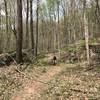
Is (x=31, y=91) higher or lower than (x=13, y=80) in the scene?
lower

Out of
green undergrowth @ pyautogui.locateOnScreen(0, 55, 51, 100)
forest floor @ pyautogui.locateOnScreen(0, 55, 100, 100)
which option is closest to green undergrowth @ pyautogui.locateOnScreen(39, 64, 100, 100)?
forest floor @ pyautogui.locateOnScreen(0, 55, 100, 100)

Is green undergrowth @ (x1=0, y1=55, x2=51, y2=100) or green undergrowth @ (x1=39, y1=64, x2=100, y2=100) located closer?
green undergrowth @ (x1=39, y1=64, x2=100, y2=100)

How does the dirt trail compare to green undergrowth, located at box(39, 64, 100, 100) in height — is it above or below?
below

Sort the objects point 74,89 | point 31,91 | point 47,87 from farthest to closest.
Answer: point 47,87
point 31,91
point 74,89

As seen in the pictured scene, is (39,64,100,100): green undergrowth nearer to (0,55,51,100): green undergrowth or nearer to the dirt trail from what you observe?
the dirt trail

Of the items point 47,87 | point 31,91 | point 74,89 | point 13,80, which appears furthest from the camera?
point 13,80

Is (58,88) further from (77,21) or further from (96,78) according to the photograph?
(77,21)

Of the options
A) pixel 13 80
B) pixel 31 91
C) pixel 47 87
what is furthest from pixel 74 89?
pixel 13 80

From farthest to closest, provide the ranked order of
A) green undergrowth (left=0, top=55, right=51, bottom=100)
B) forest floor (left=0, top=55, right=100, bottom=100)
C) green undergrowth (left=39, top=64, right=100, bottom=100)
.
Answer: green undergrowth (left=0, top=55, right=51, bottom=100), forest floor (left=0, top=55, right=100, bottom=100), green undergrowth (left=39, top=64, right=100, bottom=100)

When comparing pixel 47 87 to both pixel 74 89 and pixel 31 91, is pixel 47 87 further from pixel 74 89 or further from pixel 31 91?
pixel 74 89

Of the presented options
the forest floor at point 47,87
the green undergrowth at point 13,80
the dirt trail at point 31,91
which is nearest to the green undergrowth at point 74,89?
the forest floor at point 47,87

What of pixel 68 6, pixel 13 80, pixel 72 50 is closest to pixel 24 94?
pixel 13 80

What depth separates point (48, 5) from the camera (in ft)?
144

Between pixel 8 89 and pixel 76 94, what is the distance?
10.5ft
